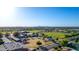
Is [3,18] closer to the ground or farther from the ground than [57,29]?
farther from the ground

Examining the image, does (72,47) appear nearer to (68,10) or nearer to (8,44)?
(68,10)

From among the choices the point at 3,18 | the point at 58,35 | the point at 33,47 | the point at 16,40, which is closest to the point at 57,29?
the point at 58,35

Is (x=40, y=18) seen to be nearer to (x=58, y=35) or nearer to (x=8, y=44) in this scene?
(x=58, y=35)
